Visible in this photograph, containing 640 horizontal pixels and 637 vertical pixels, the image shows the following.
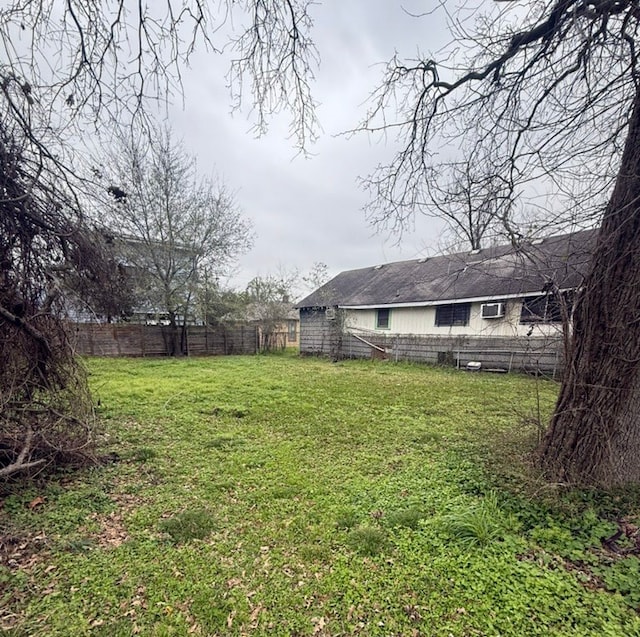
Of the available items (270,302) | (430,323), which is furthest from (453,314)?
(270,302)

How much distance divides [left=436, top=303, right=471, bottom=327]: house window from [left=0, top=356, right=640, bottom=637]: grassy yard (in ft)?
24.9

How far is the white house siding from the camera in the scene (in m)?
9.91

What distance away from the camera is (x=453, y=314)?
38.4 ft

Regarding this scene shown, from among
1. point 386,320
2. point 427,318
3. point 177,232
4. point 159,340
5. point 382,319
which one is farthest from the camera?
point 382,319

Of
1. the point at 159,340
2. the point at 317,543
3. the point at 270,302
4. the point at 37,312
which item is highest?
the point at 270,302

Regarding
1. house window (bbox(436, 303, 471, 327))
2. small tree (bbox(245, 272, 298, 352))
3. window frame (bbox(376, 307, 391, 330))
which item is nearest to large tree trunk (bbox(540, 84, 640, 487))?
house window (bbox(436, 303, 471, 327))

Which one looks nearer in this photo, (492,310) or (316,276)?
(492,310)

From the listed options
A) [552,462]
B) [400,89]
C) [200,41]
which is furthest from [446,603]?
[400,89]

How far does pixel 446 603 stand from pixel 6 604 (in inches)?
89.1

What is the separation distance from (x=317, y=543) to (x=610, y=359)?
2531mm

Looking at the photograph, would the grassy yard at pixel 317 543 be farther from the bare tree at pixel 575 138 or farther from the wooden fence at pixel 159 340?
the wooden fence at pixel 159 340

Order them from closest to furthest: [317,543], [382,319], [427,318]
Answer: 1. [317,543]
2. [427,318]
3. [382,319]

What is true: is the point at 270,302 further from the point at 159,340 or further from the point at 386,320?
the point at 386,320

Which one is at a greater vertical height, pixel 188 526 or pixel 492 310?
pixel 492 310
